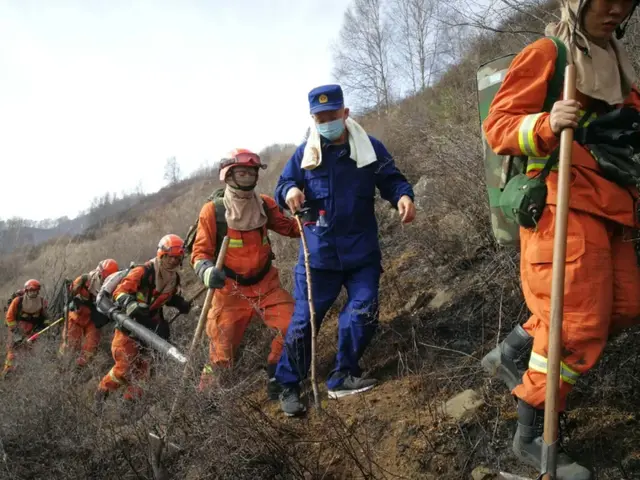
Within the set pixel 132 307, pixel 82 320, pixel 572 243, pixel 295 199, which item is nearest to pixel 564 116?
pixel 572 243

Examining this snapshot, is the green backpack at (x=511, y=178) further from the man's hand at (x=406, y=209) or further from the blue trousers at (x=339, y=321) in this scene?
the blue trousers at (x=339, y=321)

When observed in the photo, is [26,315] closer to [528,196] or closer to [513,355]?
Answer: [513,355]

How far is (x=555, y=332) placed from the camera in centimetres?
194

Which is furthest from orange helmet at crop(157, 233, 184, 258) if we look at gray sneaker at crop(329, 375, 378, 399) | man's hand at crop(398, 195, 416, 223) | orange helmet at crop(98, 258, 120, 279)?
man's hand at crop(398, 195, 416, 223)

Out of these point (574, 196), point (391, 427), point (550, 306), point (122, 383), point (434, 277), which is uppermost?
point (574, 196)

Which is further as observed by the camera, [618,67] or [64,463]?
[64,463]

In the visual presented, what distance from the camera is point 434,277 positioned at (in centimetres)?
482

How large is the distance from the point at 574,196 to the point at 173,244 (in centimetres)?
554

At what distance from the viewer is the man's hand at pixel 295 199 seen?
11.8ft

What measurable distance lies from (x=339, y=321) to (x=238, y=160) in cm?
202

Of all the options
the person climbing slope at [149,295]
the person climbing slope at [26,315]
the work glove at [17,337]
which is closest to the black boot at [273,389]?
the person climbing slope at [149,295]

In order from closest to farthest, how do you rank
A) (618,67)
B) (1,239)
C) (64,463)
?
1. (618,67)
2. (64,463)
3. (1,239)

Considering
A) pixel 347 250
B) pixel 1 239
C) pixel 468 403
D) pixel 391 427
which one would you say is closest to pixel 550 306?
pixel 468 403

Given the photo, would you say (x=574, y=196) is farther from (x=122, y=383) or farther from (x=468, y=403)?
(x=122, y=383)
